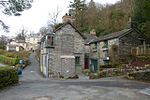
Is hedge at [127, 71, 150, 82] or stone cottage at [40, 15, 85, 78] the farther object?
stone cottage at [40, 15, 85, 78]

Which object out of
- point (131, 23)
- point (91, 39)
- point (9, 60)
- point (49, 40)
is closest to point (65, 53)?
point (49, 40)

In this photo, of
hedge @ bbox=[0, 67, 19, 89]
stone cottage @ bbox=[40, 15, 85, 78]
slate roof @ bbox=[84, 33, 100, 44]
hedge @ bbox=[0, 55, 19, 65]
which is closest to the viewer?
hedge @ bbox=[0, 67, 19, 89]

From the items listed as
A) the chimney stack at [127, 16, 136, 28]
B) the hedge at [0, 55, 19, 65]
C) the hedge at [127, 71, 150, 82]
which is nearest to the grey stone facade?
the chimney stack at [127, 16, 136, 28]

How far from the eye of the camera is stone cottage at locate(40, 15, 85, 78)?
40.8 meters

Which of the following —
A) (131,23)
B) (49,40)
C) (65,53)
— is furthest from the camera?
(131,23)

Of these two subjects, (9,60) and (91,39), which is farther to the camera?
(9,60)

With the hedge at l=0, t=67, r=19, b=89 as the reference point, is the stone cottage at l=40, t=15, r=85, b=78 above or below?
above

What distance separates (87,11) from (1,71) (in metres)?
58.2

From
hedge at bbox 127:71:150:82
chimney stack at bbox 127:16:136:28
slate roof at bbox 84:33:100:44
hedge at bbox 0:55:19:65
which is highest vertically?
chimney stack at bbox 127:16:136:28

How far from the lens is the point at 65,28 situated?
4197 cm

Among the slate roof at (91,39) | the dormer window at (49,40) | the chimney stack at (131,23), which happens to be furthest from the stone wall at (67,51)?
the chimney stack at (131,23)

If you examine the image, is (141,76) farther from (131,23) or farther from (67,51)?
(131,23)

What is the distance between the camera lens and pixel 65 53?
4197cm

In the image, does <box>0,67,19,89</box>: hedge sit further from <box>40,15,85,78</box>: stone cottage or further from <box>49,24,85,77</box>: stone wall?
<box>49,24,85,77</box>: stone wall
